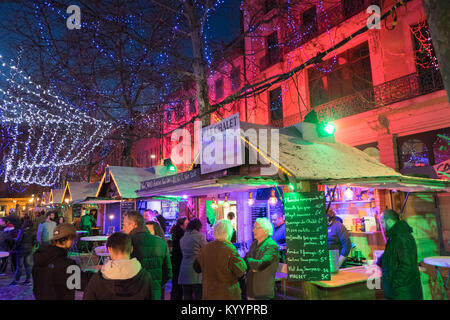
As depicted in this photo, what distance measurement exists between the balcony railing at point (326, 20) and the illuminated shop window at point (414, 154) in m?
5.64

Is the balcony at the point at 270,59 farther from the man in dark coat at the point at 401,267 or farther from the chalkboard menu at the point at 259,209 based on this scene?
the man in dark coat at the point at 401,267

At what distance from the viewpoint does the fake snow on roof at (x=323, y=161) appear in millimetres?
5212

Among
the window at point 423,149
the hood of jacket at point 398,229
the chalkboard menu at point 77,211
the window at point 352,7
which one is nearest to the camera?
the hood of jacket at point 398,229

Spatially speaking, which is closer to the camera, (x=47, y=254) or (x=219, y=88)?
(x=47, y=254)

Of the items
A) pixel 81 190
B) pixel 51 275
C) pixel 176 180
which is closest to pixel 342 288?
pixel 176 180

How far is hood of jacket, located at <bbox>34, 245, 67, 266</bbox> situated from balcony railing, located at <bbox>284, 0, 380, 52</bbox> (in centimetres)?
1125

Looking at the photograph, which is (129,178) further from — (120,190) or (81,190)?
(81,190)

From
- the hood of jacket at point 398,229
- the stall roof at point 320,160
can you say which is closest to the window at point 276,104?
the stall roof at point 320,160

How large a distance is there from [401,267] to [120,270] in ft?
11.7

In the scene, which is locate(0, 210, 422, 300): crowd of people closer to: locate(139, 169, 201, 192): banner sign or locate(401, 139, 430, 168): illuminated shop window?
locate(139, 169, 201, 192): banner sign

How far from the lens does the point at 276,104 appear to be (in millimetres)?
17344

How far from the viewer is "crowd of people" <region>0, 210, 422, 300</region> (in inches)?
106

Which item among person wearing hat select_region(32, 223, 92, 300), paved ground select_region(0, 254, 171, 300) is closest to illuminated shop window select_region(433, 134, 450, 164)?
paved ground select_region(0, 254, 171, 300)
